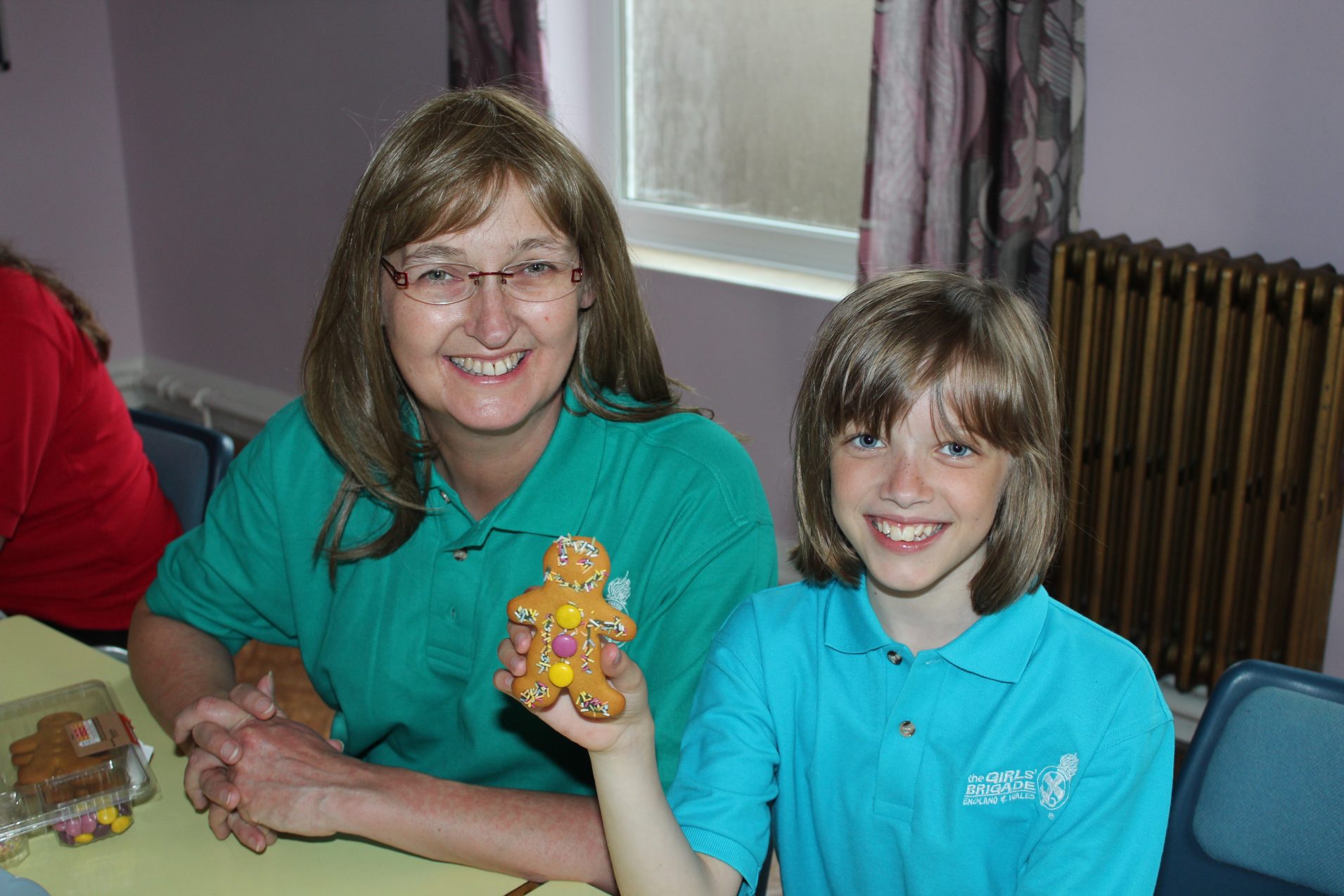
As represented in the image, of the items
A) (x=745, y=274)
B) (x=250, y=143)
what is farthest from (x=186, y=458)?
(x=250, y=143)

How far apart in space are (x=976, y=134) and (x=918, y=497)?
5.86ft

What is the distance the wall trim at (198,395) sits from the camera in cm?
512

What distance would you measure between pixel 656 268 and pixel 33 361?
1.97 meters

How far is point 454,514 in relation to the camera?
5.23ft

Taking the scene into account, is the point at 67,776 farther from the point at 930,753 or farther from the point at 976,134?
the point at 976,134

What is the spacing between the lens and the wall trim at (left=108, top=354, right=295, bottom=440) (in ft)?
16.8

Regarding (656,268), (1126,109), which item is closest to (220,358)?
(656,268)

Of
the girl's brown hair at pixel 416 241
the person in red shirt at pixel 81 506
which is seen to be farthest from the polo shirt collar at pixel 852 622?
the person in red shirt at pixel 81 506

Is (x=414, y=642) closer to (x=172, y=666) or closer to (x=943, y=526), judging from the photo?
(x=172, y=666)

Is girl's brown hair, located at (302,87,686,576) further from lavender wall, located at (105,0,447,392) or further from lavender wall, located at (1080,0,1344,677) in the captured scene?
lavender wall, located at (105,0,447,392)

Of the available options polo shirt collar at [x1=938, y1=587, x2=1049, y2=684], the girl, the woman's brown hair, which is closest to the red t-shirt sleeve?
the woman's brown hair

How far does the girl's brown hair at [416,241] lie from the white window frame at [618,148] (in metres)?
2.07

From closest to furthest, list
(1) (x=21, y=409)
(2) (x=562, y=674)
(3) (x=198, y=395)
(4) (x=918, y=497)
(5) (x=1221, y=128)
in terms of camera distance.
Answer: (2) (x=562, y=674) < (4) (x=918, y=497) < (1) (x=21, y=409) < (5) (x=1221, y=128) < (3) (x=198, y=395)

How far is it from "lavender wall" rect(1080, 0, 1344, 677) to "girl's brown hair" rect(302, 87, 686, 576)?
5.39 ft
